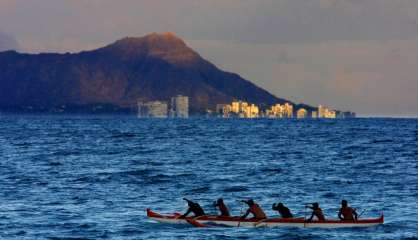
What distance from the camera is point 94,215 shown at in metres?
48.9

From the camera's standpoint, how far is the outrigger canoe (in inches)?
1764

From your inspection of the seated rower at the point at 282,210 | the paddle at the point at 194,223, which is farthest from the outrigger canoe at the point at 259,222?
the seated rower at the point at 282,210

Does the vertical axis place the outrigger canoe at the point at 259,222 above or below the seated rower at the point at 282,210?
below

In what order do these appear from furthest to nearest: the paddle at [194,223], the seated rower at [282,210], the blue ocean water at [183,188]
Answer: the paddle at [194,223] → the seated rower at [282,210] → the blue ocean water at [183,188]

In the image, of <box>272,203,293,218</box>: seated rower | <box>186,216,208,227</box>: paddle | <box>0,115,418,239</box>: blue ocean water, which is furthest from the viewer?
<box>186,216,208,227</box>: paddle

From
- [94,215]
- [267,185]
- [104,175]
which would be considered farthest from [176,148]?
[94,215]

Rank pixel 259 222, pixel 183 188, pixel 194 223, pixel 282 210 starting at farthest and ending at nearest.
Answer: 1. pixel 183 188
2. pixel 194 223
3. pixel 282 210
4. pixel 259 222

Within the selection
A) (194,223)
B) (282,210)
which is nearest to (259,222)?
(282,210)

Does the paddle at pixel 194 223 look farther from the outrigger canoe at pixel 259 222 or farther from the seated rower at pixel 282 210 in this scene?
the seated rower at pixel 282 210

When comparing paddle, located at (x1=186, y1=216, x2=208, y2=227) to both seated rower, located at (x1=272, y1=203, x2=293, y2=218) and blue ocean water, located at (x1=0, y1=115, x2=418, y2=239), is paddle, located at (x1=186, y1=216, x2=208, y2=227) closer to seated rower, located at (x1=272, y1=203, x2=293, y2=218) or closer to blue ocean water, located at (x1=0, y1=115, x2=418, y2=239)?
blue ocean water, located at (x1=0, y1=115, x2=418, y2=239)

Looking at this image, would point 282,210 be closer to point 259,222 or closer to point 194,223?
point 259,222

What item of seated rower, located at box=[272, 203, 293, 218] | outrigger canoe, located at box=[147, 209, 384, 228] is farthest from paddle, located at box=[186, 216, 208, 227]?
seated rower, located at box=[272, 203, 293, 218]

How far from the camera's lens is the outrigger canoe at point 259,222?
44812 mm

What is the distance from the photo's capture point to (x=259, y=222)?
44938mm
